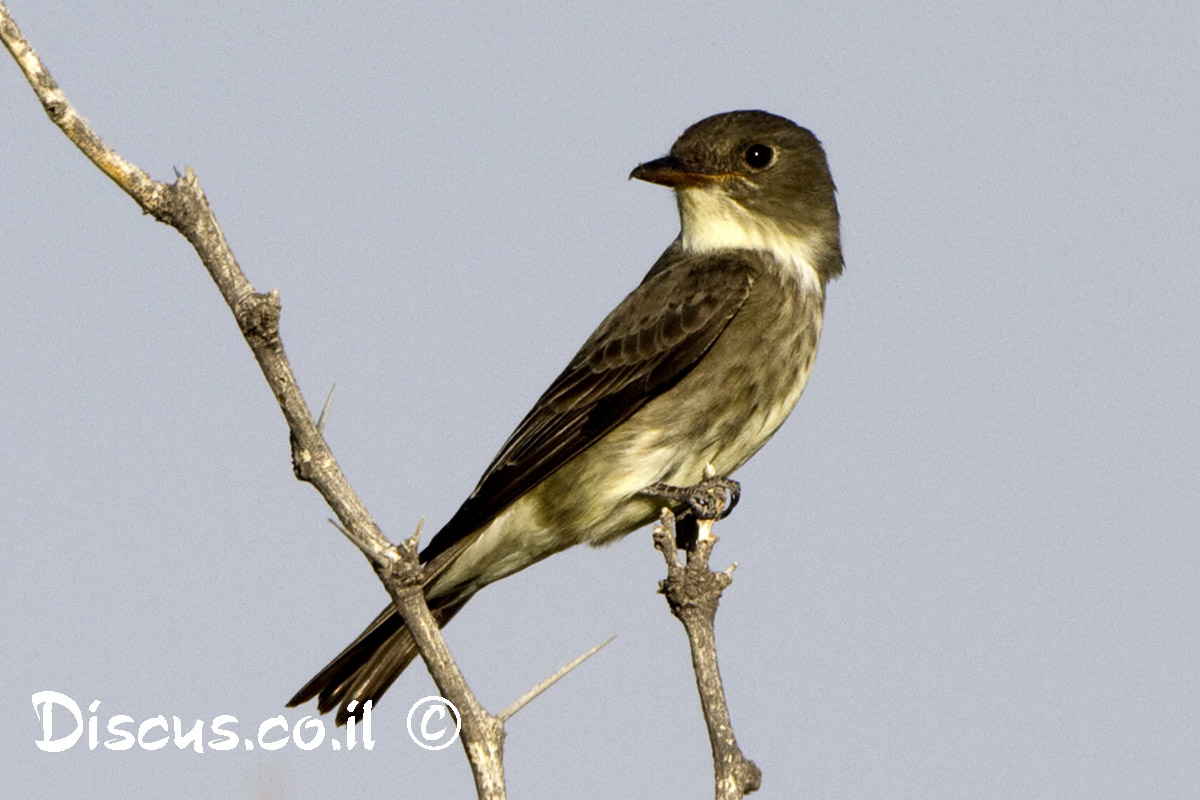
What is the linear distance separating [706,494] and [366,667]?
179cm

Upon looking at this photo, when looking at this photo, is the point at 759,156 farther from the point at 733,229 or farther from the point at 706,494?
the point at 706,494

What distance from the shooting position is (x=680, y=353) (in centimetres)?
800

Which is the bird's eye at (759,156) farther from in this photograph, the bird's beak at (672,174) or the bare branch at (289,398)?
the bare branch at (289,398)

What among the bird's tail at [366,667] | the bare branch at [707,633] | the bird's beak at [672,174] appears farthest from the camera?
the bird's beak at [672,174]

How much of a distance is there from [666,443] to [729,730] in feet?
10.2

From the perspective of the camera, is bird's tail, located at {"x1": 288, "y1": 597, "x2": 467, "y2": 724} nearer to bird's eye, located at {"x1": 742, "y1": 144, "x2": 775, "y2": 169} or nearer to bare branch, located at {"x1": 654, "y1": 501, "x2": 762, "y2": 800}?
bare branch, located at {"x1": 654, "y1": 501, "x2": 762, "y2": 800}

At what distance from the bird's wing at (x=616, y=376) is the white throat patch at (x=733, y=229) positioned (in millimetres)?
177

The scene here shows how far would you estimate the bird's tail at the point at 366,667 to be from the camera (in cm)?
707

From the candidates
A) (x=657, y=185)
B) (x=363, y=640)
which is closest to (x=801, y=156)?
(x=657, y=185)

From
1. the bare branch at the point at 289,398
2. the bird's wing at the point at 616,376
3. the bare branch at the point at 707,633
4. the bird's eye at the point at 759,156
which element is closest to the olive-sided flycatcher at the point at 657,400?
the bird's wing at the point at 616,376

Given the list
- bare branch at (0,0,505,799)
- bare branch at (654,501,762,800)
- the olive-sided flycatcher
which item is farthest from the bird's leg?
bare branch at (0,0,505,799)

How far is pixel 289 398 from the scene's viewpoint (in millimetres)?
4590

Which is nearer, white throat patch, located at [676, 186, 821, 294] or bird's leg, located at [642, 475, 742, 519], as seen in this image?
bird's leg, located at [642, 475, 742, 519]

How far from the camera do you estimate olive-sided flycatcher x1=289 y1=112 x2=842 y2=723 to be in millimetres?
7824
